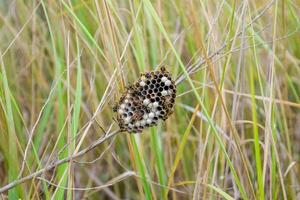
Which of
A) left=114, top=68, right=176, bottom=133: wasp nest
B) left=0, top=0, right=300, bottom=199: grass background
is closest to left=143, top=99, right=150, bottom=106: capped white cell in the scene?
left=114, top=68, right=176, bottom=133: wasp nest

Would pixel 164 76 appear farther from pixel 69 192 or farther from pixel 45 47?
pixel 45 47

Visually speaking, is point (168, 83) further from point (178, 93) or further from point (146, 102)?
point (178, 93)

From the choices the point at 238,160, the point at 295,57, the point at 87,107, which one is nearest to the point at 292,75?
the point at 295,57

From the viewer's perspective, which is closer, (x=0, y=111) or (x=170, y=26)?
(x=0, y=111)

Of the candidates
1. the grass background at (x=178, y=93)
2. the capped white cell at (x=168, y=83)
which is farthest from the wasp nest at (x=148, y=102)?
the grass background at (x=178, y=93)

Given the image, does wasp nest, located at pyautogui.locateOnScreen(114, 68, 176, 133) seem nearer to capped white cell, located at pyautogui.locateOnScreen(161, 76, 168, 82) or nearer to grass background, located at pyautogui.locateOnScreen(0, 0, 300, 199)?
capped white cell, located at pyautogui.locateOnScreen(161, 76, 168, 82)

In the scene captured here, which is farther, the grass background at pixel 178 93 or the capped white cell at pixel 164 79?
the grass background at pixel 178 93

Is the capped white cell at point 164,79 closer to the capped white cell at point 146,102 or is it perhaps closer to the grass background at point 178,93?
the capped white cell at point 146,102

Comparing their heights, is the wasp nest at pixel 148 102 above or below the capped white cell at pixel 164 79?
below
